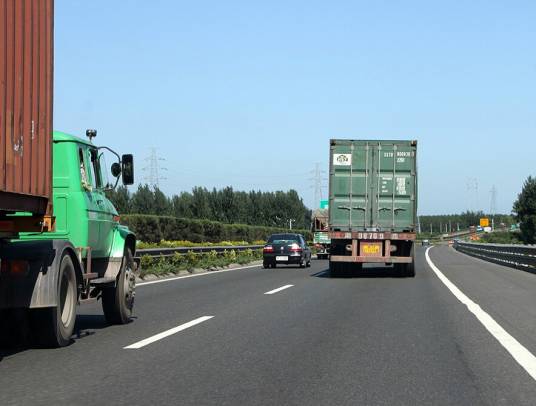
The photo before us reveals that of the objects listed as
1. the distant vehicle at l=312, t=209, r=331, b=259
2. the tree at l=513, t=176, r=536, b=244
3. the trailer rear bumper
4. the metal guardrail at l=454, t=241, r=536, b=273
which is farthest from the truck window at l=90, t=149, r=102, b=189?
the tree at l=513, t=176, r=536, b=244

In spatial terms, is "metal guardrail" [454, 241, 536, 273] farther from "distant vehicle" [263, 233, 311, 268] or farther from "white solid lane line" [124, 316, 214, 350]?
"white solid lane line" [124, 316, 214, 350]

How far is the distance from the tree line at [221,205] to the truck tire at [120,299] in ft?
115

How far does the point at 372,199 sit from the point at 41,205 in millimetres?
15693

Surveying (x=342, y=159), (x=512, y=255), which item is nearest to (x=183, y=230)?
(x=512, y=255)

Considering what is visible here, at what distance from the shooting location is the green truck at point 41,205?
677 cm

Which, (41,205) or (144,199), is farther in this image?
(144,199)

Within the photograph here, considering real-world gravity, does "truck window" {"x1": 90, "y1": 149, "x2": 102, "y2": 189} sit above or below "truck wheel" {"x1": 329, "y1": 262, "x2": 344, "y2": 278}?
above

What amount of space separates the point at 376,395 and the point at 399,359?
5.73ft

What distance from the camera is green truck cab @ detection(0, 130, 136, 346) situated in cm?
749

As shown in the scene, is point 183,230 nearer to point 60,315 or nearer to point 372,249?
point 372,249

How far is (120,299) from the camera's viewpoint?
10297 millimetres

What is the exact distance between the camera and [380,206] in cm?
2223

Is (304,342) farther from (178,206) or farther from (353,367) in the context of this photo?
(178,206)

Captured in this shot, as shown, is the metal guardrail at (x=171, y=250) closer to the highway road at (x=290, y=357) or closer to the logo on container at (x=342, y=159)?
the logo on container at (x=342, y=159)
